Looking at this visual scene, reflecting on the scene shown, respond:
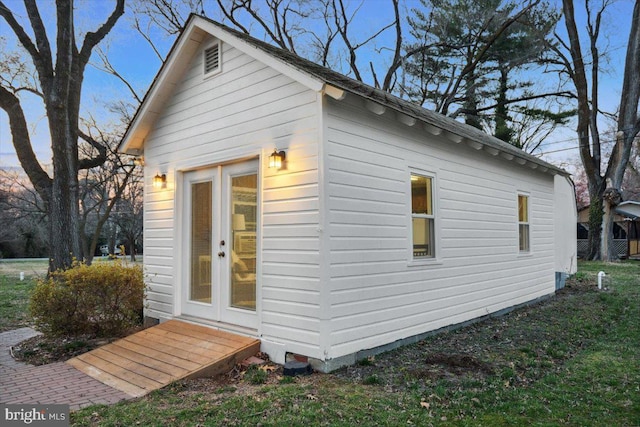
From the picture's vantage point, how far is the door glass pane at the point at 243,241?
18.0 ft

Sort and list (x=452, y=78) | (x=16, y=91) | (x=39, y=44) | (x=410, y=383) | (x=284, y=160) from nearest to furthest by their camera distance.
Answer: (x=410, y=383)
(x=284, y=160)
(x=39, y=44)
(x=16, y=91)
(x=452, y=78)

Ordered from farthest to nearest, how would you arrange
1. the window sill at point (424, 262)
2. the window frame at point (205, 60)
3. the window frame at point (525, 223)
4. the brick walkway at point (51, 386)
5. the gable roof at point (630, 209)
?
1. the gable roof at point (630, 209)
2. the window frame at point (525, 223)
3. the window frame at point (205, 60)
4. the window sill at point (424, 262)
5. the brick walkway at point (51, 386)

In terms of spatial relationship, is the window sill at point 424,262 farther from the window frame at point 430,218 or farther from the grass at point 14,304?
the grass at point 14,304

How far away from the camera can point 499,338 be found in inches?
244

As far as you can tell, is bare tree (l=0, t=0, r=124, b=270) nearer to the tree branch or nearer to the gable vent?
the tree branch

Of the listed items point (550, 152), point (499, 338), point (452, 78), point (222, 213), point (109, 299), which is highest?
point (452, 78)

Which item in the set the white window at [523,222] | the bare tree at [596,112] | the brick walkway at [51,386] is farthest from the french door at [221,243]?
the bare tree at [596,112]

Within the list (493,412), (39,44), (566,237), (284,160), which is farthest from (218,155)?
(566,237)

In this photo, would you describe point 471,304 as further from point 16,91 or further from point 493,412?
point 16,91

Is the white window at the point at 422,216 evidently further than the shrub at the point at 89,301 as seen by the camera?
Yes

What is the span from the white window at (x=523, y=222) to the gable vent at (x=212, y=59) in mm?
6673

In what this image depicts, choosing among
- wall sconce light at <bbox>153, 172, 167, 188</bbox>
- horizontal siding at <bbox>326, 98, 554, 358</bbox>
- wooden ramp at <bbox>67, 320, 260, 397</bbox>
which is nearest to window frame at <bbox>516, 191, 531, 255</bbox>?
horizontal siding at <bbox>326, 98, 554, 358</bbox>

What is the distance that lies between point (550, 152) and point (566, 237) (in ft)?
45.5

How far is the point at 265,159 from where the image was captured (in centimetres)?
526
